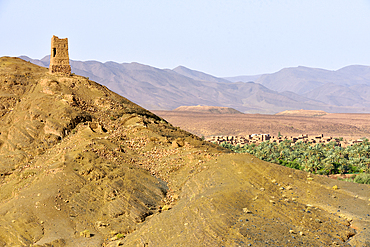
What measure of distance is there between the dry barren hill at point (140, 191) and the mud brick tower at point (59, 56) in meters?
3.79

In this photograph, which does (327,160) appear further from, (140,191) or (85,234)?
(85,234)

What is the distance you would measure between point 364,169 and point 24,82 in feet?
107

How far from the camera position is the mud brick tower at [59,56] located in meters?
29.7

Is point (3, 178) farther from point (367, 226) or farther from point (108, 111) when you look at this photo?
point (367, 226)

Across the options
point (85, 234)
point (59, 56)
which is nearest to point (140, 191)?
point (85, 234)

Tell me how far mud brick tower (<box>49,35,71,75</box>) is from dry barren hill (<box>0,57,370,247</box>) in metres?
3.79

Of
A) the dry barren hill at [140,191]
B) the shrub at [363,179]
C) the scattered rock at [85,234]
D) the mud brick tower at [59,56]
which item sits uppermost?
the mud brick tower at [59,56]

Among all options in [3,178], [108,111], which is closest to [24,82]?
[108,111]

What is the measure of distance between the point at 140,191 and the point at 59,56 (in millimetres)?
16786

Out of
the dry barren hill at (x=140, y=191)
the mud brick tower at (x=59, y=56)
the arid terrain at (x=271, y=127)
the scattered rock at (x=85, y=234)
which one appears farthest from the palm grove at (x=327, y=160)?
the arid terrain at (x=271, y=127)

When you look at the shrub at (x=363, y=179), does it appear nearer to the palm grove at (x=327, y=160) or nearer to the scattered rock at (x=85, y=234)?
the palm grove at (x=327, y=160)

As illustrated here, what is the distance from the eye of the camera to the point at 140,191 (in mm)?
19375

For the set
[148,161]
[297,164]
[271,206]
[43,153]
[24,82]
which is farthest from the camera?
[297,164]

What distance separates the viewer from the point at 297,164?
130 feet
